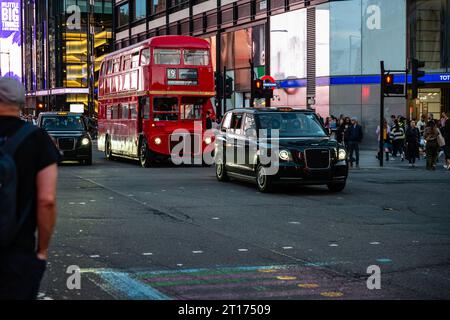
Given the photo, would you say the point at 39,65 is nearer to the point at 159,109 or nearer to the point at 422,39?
the point at 422,39

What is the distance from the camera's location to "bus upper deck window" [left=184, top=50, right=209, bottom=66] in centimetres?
2670

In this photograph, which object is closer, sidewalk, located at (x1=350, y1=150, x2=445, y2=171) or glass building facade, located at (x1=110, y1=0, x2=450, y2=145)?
sidewalk, located at (x1=350, y1=150, x2=445, y2=171)

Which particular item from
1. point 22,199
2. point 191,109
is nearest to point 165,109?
point 191,109

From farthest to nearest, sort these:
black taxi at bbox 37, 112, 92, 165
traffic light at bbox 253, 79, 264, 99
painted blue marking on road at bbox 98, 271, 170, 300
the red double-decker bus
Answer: traffic light at bbox 253, 79, 264, 99 < black taxi at bbox 37, 112, 92, 165 < the red double-decker bus < painted blue marking on road at bbox 98, 271, 170, 300

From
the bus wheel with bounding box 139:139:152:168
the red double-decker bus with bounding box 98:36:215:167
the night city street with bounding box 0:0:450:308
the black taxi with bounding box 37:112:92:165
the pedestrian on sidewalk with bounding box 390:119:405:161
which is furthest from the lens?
the pedestrian on sidewalk with bounding box 390:119:405:161

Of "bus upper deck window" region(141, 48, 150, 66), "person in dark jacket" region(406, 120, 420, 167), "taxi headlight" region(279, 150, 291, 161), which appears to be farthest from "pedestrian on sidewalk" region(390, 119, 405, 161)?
"taxi headlight" region(279, 150, 291, 161)

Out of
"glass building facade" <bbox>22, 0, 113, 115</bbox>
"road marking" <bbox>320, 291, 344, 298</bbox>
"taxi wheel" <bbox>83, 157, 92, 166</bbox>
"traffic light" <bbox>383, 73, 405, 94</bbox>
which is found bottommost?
"taxi wheel" <bbox>83, 157, 92, 166</bbox>

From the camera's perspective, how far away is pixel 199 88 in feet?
87.7

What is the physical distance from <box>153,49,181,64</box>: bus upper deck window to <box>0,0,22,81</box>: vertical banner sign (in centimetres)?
12191

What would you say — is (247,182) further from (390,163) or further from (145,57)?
(390,163)

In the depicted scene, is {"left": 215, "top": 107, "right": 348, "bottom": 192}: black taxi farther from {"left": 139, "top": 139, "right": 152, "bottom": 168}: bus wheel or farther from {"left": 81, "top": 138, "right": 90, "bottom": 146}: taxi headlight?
{"left": 81, "top": 138, "right": 90, "bottom": 146}: taxi headlight

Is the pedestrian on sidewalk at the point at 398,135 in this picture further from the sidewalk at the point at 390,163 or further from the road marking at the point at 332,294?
the road marking at the point at 332,294

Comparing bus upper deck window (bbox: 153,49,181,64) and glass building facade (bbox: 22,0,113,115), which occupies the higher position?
glass building facade (bbox: 22,0,113,115)

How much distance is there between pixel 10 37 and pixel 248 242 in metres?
144
